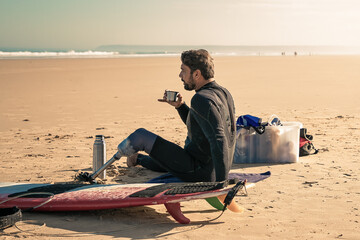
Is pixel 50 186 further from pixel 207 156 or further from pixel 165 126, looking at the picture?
pixel 165 126

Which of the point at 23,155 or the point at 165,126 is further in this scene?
the point at 165,126

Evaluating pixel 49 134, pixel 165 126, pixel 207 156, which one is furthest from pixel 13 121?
pixel 207 156

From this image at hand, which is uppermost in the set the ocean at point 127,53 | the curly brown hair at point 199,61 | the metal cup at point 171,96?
the ocean at point 127,53

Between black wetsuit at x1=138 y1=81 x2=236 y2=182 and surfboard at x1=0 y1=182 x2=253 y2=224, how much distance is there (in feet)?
0.75

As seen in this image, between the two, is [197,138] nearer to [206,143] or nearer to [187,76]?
[206,143]

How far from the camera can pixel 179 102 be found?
5.39 metres

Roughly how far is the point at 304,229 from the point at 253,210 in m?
0.68

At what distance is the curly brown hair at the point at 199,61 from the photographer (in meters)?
4.90

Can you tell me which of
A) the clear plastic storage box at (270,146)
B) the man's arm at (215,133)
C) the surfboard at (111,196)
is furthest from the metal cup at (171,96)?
the clear plastic storage box at (270,146)

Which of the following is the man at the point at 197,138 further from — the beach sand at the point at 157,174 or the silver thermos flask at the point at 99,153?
the silver thermos flask at the point at 99,153

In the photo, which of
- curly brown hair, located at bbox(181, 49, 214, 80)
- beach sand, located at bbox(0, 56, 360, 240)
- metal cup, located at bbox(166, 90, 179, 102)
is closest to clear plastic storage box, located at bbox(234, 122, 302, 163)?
beach sand, located at bbox(0, 56, 360, 240)

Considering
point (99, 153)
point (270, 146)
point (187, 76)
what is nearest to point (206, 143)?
point (187, 76)

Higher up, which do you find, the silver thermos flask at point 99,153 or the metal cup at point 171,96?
the metal cup at point 171,96

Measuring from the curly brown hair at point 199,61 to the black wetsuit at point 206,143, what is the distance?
12 cm
